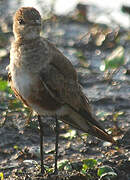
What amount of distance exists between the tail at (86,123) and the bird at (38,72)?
3.3 inches

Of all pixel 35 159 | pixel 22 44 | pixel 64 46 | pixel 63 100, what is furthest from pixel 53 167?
pixel 64 46

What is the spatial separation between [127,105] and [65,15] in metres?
2.92

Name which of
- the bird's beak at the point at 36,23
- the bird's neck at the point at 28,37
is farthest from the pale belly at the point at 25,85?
the bird's beak at the point at 36,23

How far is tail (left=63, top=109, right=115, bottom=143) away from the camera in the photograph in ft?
16.1

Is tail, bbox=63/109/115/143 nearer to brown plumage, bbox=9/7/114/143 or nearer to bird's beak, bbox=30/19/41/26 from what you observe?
brown plumage, bbox=9/7/114/143

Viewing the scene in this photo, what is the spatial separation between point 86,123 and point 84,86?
168cm

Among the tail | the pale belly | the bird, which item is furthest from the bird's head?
the tail

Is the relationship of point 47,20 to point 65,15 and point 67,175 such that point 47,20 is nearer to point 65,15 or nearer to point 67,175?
point 65,15

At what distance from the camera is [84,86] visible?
263 inches

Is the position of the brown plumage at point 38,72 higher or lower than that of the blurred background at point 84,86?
higher

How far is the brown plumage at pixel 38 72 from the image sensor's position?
14.7ft

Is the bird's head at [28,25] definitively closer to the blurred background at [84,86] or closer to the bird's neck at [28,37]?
the bird's neck at [28,37]

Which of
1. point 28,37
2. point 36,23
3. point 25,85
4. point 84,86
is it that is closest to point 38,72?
point 25,85

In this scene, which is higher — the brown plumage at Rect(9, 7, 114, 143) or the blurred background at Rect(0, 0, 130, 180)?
the brown plumage at Rect(9, 7, 114, 143)
